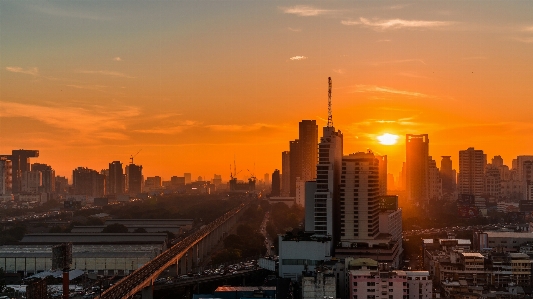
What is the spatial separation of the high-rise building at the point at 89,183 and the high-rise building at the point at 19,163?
8.71 m

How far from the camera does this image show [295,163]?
93812 millimetres

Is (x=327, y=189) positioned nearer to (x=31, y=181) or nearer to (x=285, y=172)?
(x=285, y=172)

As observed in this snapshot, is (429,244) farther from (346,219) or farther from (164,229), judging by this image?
(164,229)

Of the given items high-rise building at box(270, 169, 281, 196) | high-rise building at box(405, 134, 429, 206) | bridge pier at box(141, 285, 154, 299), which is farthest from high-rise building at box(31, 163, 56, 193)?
bridge pier at box(141, 285, 154, 299)

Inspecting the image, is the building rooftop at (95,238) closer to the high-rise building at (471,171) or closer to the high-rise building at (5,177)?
the high-rise building at (471,171)

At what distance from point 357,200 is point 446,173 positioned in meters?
74.1

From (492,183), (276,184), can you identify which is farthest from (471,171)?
(276,184)

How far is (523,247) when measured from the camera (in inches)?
1565

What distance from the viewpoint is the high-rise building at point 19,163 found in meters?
115

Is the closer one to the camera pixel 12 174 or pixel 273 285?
pixel 273 285

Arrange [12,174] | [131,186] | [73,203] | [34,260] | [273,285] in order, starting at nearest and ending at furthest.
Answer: [273,285] → [34,260] → [73,203] → [12,174] → [131,186]

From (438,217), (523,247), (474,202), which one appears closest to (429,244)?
(523,247)

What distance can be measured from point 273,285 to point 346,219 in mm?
8120

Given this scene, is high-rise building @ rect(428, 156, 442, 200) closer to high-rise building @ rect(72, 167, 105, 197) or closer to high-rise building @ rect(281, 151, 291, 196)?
high-rise building @ rect(281, 151, 291, 196)
